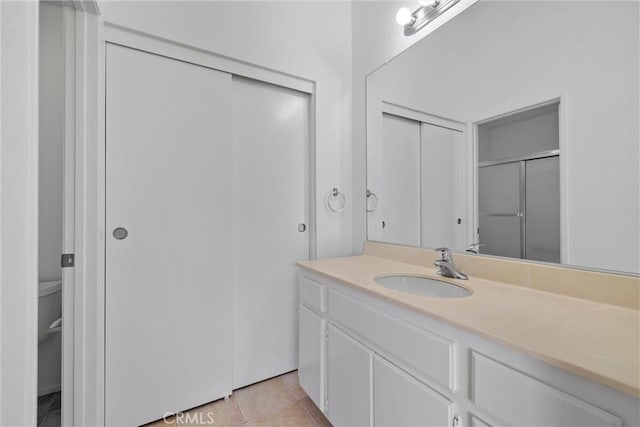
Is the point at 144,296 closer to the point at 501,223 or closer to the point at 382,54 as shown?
the point at 501,223

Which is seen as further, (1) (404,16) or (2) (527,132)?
(1) (404,16)

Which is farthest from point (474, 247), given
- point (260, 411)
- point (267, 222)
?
point (260, 411)

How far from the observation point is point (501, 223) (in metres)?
1.15

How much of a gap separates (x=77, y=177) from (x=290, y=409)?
158 centimetres

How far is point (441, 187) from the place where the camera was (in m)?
1.43

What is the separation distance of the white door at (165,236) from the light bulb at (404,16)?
106cm

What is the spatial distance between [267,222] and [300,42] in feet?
4.04

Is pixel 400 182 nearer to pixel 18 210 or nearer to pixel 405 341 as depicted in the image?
pixel 405 341

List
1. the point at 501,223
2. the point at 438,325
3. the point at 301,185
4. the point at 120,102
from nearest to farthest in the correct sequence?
the point at 438,325, the point at 501,223, the point at 120,102, the point at 301,185

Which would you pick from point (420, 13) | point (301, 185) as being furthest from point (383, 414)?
point (420, 13)

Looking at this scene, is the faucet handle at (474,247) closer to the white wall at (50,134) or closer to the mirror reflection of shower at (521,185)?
the mirror reflection of shower at (521,185)

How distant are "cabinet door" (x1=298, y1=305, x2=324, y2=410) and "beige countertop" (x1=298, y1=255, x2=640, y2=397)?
42cm

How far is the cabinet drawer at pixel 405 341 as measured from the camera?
75cm

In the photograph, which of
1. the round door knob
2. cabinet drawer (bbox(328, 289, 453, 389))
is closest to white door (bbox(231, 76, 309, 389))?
the round door knob
